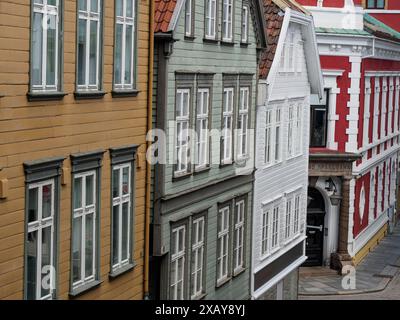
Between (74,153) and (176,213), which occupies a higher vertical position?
(74,153)

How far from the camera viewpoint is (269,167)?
27.2 metres

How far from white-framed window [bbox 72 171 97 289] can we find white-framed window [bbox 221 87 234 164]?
7.06 m

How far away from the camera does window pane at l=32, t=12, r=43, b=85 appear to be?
47.9ft

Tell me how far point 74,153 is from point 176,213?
498 cm

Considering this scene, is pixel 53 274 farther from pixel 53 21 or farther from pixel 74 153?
pixel 53 21

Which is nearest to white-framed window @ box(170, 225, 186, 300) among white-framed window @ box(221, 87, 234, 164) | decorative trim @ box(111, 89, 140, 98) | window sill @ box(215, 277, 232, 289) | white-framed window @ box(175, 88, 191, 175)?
white-framed window @ box(175, 88, 191, 175)

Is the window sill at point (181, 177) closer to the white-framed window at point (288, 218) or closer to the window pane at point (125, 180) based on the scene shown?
the window pane at point (125, 180)

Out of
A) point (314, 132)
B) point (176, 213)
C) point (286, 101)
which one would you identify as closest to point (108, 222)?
point (176, 213)

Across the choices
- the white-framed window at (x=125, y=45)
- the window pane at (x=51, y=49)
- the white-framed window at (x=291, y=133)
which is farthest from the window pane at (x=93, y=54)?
the white-framed window at (x=291, y=133)

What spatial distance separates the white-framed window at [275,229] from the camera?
2817 centimetres

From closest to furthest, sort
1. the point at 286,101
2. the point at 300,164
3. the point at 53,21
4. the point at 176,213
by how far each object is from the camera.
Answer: the point at 53,21, the point at 176,213, the point at 286,101, the point at 300,164

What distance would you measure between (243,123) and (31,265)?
10704 mm

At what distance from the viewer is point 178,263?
21.3 metres

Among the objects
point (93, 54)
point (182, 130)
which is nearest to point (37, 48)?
point (93, 54)
